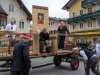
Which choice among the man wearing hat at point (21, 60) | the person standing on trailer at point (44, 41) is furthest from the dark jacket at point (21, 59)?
the person standing on trailer at point (44, 41)

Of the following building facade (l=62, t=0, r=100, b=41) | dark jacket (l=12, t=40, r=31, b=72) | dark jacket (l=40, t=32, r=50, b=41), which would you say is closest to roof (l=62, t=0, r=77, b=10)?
building facade (l=62, t=0, r=100, b=41)

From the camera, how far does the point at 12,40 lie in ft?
28.5

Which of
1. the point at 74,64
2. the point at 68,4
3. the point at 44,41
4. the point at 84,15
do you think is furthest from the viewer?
the point at 68,4

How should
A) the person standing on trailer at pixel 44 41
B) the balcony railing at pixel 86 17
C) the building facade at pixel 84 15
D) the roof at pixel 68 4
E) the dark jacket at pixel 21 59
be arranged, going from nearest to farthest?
the dark jacket at pixel 21 59
the person standing on trailer at pixel 44 41
the balcony railing at pixel 86 17
the building facade at pixel 84 15
the roof at pixel 68 4

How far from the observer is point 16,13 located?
1372 inches

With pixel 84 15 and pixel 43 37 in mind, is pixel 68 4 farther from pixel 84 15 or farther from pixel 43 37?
pixel 43 37

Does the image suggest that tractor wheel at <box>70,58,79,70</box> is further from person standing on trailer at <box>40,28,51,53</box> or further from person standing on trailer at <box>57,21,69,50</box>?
person standing on trailer at <box>40,28,51,53</box>

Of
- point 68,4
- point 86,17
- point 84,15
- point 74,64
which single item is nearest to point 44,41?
point 74,64

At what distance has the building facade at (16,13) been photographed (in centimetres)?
3331

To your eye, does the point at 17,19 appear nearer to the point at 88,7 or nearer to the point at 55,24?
the point at 88,7

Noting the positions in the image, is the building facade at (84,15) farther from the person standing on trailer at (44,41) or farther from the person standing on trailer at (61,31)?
the person standing on trailer at (44,41)

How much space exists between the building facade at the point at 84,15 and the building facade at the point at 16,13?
10417mm

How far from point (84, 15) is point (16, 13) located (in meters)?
→ 13.5

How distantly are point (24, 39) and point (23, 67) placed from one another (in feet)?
2.73
